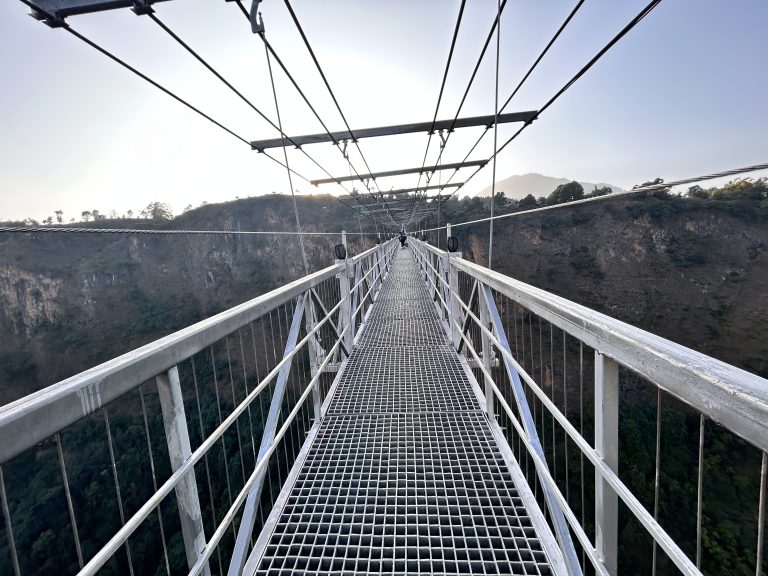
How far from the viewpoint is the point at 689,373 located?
0.55 m

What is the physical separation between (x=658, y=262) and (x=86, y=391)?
39.6m

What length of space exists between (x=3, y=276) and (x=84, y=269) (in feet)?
21.3

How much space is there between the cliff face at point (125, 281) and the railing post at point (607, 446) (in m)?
27.0

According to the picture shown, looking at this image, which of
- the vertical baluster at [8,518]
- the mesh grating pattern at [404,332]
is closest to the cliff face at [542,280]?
the mesh grating pattern at [404,332]

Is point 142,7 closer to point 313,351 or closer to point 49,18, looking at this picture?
point 49,18

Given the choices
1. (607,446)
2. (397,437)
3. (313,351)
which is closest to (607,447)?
(607,446)

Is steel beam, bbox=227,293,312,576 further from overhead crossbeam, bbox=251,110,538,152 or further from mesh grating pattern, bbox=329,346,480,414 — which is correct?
overhead crossbeam, bbox=251,110,538,152

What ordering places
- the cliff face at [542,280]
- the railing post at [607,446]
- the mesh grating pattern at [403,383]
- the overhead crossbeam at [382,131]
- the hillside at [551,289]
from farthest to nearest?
1. the cliff face at [542,280]
2. the hillside at [551,289]
3. the overhead crossbeam at [382,131]
4. the mesh grating pattern at [403,383]
5. the railing post at [607,446]

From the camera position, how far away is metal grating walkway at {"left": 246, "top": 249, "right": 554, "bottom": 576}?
137cm

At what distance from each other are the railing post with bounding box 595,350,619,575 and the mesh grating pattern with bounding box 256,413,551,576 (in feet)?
1.67

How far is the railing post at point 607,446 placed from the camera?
2.77 feet

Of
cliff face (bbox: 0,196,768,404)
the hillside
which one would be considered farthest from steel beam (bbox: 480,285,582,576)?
cliff face (bbox: 0,196,768,404)

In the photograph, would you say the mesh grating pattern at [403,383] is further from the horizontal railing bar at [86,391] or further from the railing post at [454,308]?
the horizontal railing bar at [86,391]

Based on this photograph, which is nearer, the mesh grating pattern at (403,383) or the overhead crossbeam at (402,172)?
the mesh grating pattern at (403,383)
